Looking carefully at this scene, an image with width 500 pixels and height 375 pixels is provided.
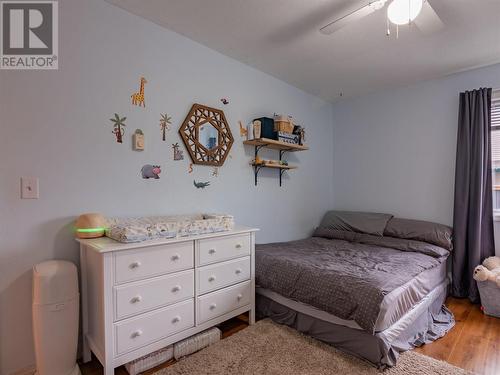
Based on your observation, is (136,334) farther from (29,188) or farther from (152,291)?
(29,188)

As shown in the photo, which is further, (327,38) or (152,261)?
(327,38)

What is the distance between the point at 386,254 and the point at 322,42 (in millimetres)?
1957

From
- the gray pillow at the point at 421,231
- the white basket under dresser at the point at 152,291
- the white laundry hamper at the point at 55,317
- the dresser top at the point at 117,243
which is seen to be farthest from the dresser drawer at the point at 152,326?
the gray pillow at the point at 421,231

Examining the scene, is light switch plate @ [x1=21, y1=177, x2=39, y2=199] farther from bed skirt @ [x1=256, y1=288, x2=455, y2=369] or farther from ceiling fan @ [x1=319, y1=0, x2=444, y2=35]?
ceiling fan @ [x1=319, y1=0, x2=444, y2=35]

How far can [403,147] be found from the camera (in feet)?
10.6

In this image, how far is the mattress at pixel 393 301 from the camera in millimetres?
1592

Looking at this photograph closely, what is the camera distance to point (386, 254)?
247 cm

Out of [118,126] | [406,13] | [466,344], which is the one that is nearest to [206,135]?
[118,126]

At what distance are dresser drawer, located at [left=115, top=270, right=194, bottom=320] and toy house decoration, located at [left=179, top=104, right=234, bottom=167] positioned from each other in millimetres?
1010

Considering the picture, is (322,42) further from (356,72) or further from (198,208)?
(198,208)

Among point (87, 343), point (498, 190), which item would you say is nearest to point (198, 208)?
point (87, 343)

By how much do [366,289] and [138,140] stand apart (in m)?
1.84

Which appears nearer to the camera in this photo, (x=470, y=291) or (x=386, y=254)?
(x=386, y=254)

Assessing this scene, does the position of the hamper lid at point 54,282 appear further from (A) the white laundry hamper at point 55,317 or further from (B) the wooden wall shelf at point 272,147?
(B) the wooden wall shelf at point 272,147
